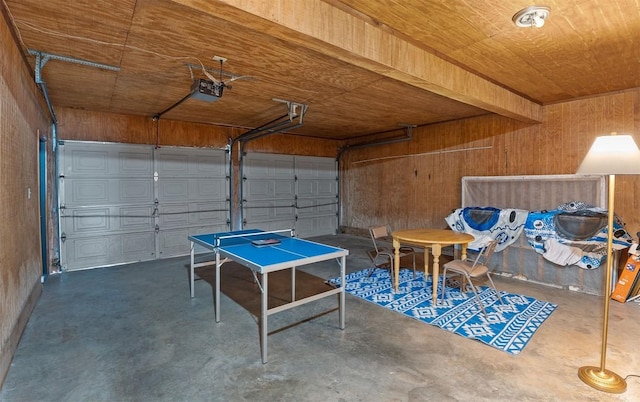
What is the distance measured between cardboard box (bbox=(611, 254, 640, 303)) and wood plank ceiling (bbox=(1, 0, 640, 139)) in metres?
2.31

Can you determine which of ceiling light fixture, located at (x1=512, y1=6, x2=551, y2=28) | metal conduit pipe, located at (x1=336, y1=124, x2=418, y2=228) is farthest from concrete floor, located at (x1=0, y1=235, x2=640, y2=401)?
metal conduit pipe, located at (x1=336, y1=124, x2=418, y2=228)

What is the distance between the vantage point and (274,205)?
791 cm

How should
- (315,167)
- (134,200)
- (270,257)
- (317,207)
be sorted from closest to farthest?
1. (270,257)
2. (134,200)
3. (315,167)
4. (317,207)

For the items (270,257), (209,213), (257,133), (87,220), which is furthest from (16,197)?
(257,133)

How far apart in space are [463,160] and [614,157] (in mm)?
4212

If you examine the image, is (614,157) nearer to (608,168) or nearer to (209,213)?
(608,168)

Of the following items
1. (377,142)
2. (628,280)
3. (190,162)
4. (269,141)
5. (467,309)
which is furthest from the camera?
(377,142)

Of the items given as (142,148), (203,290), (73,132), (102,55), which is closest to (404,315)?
(203,290)

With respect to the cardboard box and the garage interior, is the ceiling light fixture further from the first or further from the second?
the cardboard box

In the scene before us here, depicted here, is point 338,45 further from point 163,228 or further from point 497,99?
point 163,228

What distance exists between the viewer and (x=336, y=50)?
251cm

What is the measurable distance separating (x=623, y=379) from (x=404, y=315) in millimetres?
1752

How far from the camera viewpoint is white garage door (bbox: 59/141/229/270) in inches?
216

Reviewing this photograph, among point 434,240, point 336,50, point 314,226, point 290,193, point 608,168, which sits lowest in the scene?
point 314,226
